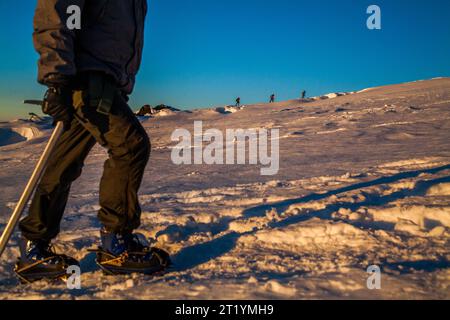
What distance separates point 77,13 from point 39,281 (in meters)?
1.44

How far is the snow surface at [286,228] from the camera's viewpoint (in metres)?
1.63

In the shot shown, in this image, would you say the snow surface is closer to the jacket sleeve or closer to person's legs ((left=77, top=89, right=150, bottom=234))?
person's legs ((left=77, top=89, right=150, bottom=234))

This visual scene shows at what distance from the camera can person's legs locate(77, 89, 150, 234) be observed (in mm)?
1875

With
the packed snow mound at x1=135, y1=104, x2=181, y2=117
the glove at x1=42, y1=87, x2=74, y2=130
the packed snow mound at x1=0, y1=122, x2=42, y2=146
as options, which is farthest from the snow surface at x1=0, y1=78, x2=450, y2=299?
the packed snow mound at x1=135, y1=104, x2=181, y2=117

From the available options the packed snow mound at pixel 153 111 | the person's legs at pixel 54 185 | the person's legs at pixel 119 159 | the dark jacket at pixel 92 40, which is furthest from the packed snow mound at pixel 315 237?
the packed snow mound at pixel 153 111

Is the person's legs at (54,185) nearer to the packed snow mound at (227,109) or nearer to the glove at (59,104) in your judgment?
the glove at (59,104)

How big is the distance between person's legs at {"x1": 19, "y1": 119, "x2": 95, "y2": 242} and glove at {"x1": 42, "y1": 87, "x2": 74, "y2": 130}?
0.16m

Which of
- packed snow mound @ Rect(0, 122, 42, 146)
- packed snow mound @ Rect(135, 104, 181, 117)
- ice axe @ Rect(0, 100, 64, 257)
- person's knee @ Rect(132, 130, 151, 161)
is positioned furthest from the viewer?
packed snow mound @ Rect(135, 104, 181, 117)

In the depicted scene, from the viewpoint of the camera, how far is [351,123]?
Result: 331 inches

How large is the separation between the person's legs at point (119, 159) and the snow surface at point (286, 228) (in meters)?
0.33

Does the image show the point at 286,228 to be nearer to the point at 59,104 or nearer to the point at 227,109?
the point at 59,104

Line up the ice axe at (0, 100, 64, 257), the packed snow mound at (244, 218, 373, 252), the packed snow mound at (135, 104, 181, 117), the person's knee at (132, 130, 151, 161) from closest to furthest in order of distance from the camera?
the ice axe at (0, 100, 64, 257) < the person's knee at (132, 130, 151, 161) < the packed snow mound at (244, 218, 373, 252) < the packed snow mound at (135, 104, 181, 117)
